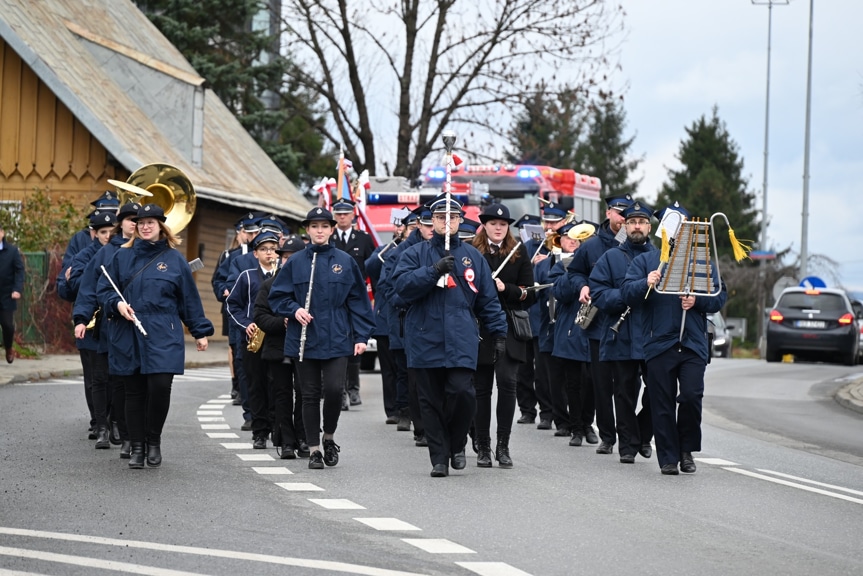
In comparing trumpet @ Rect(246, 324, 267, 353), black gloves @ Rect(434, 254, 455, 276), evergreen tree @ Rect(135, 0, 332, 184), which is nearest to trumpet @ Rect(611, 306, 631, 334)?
black gloves @ Rect(434, 254, 455, 276)

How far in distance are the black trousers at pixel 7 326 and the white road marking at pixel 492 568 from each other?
16.2 meters

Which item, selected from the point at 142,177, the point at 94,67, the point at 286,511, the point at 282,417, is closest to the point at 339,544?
the point at 286,511

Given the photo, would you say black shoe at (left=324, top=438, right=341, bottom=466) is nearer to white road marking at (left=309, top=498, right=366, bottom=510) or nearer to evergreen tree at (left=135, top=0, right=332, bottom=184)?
white road marking at (left=309, top=498, right=366, bottom=510)

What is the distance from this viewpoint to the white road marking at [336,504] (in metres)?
10.2

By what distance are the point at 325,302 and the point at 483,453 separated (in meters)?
1.71

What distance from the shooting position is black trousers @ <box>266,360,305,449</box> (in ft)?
44.1

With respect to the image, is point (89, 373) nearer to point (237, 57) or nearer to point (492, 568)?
point (492, 568)

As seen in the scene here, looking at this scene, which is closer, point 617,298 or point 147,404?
point 147,404

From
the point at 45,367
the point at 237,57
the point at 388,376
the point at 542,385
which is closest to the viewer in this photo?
the point at 388,376

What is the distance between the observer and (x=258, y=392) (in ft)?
47.6

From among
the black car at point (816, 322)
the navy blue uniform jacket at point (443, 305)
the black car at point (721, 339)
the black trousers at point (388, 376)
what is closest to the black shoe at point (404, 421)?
the black trousers at point (388, 376)

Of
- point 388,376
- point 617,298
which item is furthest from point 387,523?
point 388,376

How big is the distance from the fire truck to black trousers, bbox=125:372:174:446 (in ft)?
40.7

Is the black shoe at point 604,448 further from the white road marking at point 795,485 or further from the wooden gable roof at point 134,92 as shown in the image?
the wooden gable roof at point 134,92
